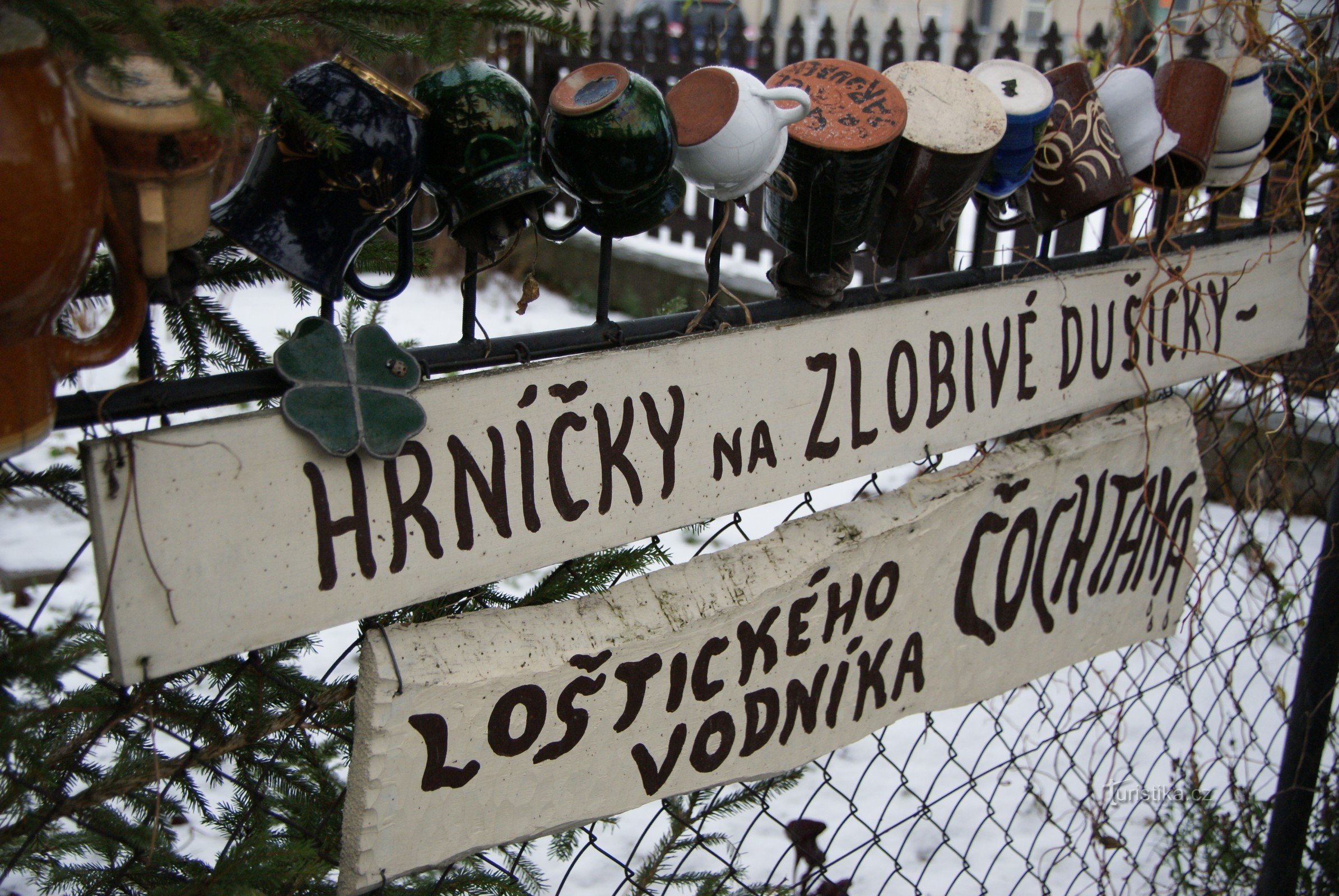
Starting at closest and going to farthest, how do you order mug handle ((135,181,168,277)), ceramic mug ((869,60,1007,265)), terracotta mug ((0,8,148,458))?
terracotta mug ((0,8,148,458))
mug handle ((135,181,168,277))
ceramic mug ((869,60,1007,265))

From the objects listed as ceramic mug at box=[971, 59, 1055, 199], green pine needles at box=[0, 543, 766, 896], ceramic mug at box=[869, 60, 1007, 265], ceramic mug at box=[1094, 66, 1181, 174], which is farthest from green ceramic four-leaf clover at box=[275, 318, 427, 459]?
ceramic mug at box=[1094, 66, 1181, 174]

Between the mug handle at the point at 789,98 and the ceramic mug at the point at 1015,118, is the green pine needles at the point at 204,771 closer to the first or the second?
the mug handle at the point at 789,98

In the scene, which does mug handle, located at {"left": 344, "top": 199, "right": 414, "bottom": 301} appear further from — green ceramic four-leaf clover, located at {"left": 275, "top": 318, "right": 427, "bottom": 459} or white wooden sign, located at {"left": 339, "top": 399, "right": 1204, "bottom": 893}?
white wooden sign, located at {"left": 339, "top": 399, "right": 1204, "bottom": 893}

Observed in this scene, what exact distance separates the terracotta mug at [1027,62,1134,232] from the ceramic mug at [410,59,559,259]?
0.82m

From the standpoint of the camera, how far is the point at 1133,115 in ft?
4.92

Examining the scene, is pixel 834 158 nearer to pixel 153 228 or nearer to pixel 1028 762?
pixel 153 228

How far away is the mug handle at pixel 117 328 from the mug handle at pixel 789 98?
63 cm

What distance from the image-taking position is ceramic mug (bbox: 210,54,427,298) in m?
0.88

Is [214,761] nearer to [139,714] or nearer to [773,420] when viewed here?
[139,714]

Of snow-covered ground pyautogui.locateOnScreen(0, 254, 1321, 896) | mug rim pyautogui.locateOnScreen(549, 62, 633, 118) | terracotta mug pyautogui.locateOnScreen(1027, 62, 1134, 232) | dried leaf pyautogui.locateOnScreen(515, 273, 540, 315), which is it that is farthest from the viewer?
snow-covered ground pyautogui.locateOnScreen(0, 254, 1321, 896)

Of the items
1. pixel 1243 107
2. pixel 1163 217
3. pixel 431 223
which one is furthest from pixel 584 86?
pixel 1243 107

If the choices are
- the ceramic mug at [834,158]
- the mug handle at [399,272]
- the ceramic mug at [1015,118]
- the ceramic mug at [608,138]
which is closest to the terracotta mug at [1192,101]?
the ceramic mug at [1015,118]

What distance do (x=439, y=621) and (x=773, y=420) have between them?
46cm

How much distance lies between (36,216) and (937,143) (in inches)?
37.0
